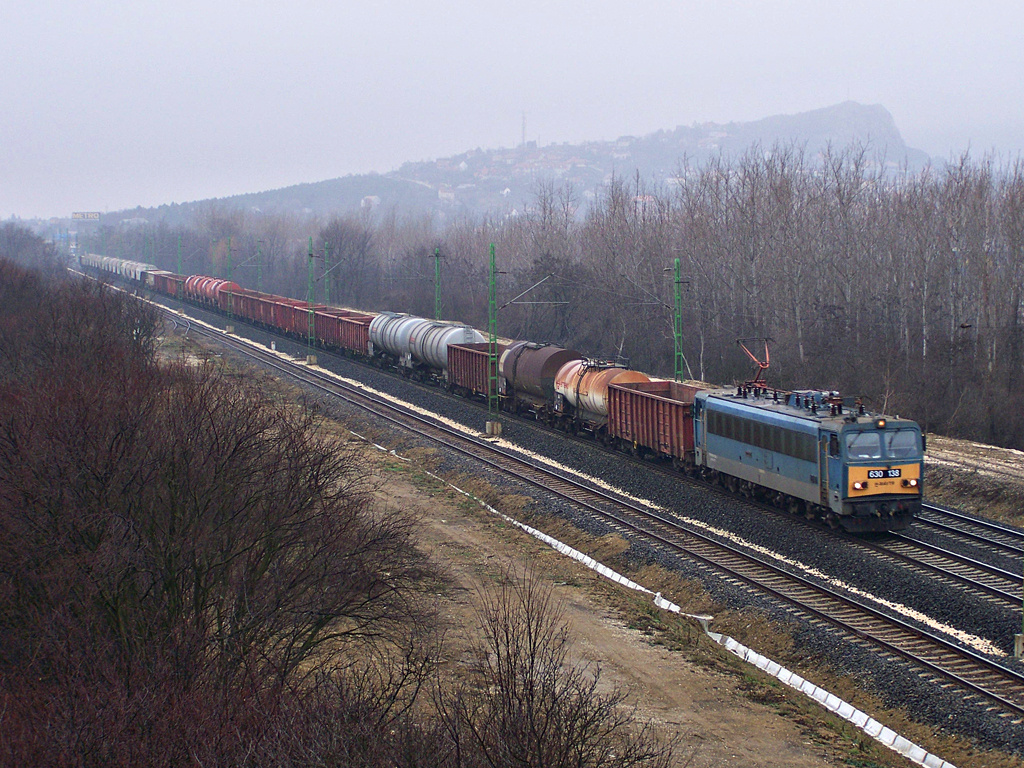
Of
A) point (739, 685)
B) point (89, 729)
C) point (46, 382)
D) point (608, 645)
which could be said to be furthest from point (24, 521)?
point (739, 685)

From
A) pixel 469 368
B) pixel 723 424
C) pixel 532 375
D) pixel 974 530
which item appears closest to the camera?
pixel 974 530

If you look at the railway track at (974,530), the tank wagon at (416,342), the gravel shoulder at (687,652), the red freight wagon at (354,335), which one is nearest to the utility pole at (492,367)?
the tank wagon at (416,342)

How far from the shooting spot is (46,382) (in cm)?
1902

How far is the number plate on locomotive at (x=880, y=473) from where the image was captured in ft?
65.8

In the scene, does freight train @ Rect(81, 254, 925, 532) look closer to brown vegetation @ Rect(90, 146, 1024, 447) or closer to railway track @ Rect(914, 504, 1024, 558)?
railway track @ Rect(914, 504, 1024, 558)

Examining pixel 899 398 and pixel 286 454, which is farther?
pixel 899 398

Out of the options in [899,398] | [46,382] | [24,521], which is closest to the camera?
[24,521]

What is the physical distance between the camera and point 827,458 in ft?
67.1

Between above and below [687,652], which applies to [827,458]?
above

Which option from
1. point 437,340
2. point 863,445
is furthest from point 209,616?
point 437,340

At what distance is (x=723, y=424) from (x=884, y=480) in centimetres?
514

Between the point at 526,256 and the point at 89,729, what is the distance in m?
84.9

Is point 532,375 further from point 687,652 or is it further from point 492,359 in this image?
point 687,652

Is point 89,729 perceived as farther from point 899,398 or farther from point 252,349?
point 252,349
